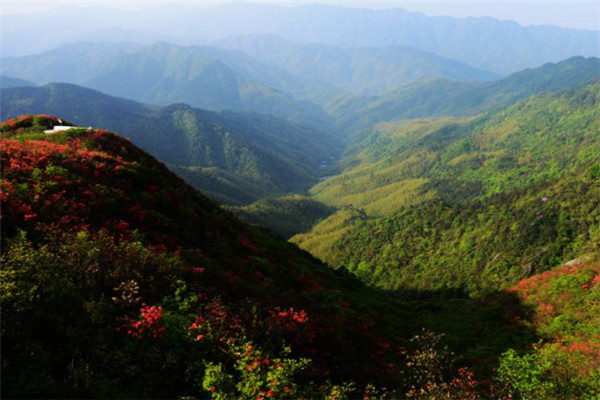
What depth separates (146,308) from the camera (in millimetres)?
21703

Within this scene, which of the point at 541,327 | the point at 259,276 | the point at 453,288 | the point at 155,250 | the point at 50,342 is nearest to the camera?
the point at 50,342

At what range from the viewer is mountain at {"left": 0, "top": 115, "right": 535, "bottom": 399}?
18203 mm

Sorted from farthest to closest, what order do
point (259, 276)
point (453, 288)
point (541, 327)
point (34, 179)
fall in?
1. point (453, 288)
2. point (541, 327)
3. point (259, 276)
4. point (34, 179)

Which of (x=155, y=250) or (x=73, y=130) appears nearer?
(x=155, y=250)

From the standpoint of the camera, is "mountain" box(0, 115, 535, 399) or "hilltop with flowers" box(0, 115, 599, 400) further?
"hilltop with flowers" box(0, 115, 599, 400)

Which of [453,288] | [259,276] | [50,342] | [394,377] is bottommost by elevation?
[453,288]

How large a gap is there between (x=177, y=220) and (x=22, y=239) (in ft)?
55.6

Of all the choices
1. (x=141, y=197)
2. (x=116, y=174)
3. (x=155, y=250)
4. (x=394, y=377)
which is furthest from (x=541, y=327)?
(x=116, y=174)

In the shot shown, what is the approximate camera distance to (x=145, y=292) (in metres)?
24.1

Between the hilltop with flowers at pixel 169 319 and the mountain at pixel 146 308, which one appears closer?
the mountain at pixel 146 308

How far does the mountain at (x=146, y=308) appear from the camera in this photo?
1820 cm

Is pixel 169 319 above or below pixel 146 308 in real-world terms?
below

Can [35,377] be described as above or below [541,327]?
above

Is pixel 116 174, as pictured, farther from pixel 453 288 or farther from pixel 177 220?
pixel 453 288
